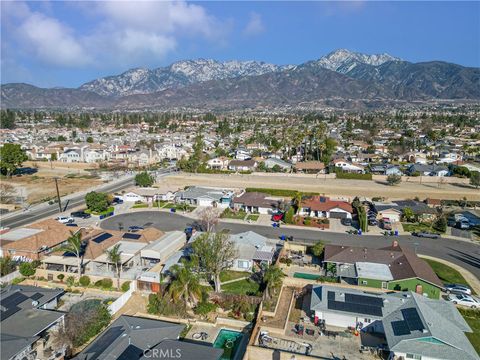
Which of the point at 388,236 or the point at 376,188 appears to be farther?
the point at 376,188

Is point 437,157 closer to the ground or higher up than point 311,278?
higher up

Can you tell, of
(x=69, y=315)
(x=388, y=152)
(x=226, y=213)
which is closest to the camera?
(x=69, y=315)

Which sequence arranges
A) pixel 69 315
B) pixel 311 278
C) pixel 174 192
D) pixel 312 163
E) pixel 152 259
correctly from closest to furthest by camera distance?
pixel 69 315
pixel 311 278
pixel 152 259
pixel 174 192
pixel 312 163

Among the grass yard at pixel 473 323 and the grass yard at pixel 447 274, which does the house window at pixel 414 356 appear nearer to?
the grass yard at pixel 473 323

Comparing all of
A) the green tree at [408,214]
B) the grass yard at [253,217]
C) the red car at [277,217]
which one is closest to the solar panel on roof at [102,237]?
the grass yard at [253,217]

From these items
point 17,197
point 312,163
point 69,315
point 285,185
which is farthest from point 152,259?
point 312,163

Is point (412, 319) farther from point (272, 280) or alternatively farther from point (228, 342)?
point (228, 342)

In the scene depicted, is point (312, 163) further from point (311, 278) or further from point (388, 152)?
point (311, 278)
